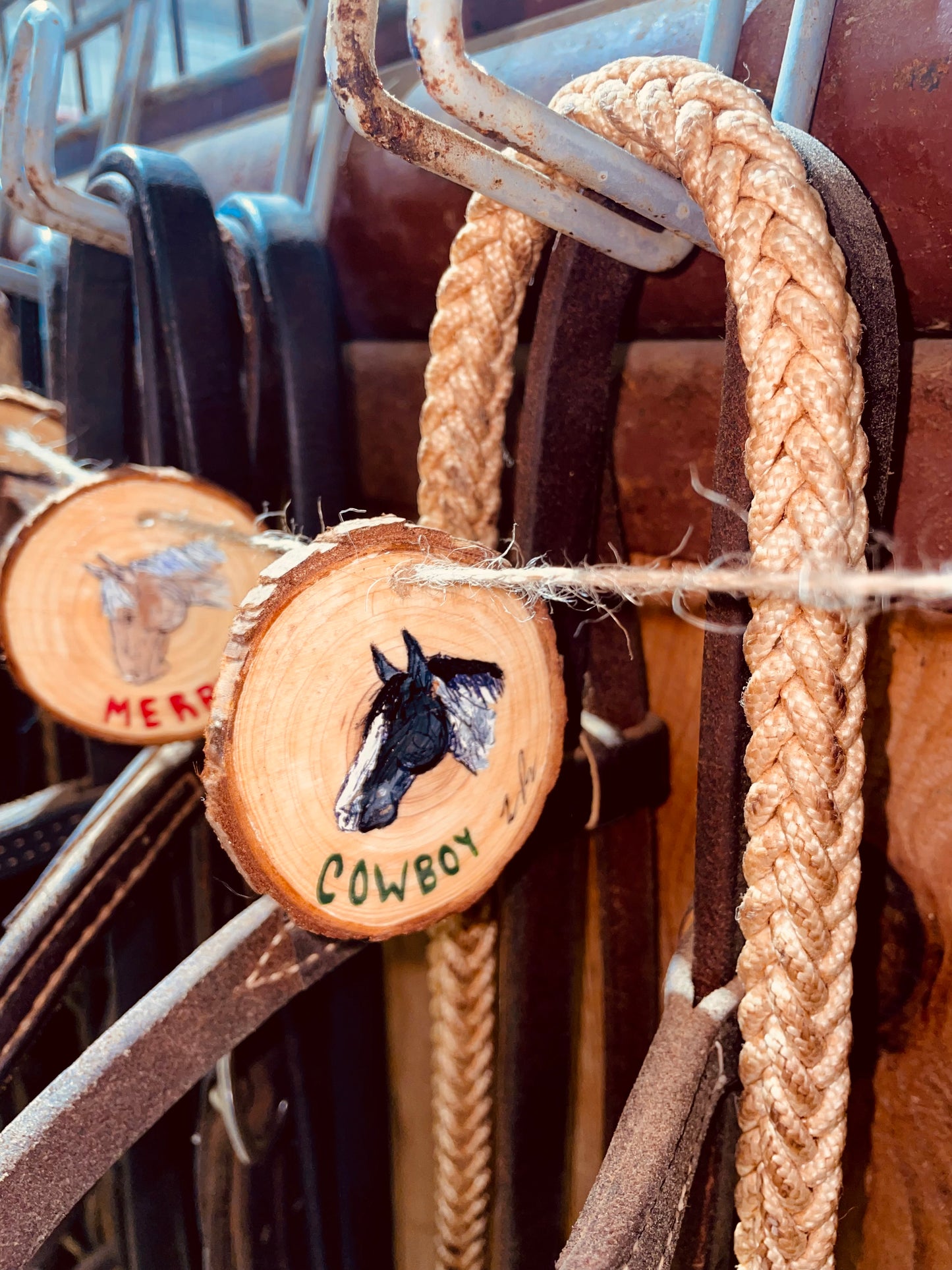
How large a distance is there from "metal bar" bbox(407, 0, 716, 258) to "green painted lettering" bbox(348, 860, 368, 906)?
0.37m

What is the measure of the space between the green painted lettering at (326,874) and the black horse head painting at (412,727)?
17 millimetres

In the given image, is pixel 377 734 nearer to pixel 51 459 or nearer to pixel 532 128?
pixel 532 128

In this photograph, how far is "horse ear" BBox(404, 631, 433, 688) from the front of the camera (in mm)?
472

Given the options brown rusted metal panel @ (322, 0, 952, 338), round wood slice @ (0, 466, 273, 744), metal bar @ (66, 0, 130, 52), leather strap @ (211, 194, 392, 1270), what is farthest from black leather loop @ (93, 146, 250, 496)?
metal bar @ (66, 0, 130, 52)

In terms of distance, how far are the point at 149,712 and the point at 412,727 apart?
0.36 m

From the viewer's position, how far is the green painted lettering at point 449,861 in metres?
0.51

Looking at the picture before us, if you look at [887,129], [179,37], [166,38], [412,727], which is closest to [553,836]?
[412,727]

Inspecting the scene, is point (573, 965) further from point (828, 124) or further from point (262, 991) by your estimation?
point (828, 124)

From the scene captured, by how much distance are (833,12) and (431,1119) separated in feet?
3.91

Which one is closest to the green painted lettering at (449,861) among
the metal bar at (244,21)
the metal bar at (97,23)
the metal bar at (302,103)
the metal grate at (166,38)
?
the metal bar at (302,103)

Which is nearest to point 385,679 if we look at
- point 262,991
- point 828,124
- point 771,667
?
point 771,667

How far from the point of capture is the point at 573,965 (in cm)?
83

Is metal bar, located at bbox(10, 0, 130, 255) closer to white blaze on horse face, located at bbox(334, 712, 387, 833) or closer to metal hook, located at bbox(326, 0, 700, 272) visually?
metal hook, located at bbox(326, 0, 700, 272)
